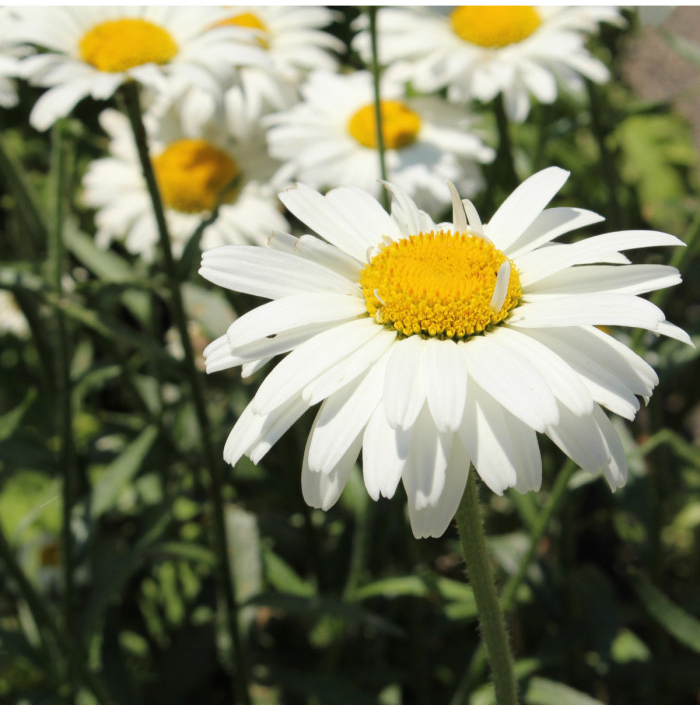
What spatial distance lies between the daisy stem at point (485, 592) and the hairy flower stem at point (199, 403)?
25.5 inches

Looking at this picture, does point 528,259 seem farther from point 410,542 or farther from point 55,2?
point 55,2

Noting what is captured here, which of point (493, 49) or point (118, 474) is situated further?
point (493, 49)

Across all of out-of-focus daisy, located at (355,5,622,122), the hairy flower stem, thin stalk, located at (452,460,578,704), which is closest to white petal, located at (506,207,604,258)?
thin stalk, located at (452,460,578,704)

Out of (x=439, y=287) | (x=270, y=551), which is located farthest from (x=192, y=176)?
(x=439, y=287)

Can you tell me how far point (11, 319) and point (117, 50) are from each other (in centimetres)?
141

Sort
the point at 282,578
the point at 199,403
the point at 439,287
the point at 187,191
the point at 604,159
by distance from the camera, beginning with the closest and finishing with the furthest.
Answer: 1. the point at 439,287
2. the point at 199,403
3. the point at 282,578
4. the point at 604,159
5. the point at 187,191

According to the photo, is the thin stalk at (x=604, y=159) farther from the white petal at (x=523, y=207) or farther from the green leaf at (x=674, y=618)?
the white petal at (x=523, y=207)

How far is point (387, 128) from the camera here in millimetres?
1853

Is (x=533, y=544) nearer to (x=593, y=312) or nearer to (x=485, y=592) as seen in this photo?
(x=485, y=592)

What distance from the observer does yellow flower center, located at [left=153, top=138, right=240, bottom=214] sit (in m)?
1.90

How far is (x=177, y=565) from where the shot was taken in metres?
2.04

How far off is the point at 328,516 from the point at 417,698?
1.55 feet

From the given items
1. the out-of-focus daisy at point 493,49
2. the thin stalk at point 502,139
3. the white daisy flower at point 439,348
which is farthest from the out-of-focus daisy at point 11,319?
the white daisy flower at point 439,348

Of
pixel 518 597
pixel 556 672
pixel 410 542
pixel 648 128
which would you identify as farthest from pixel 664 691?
pixel 648 128
